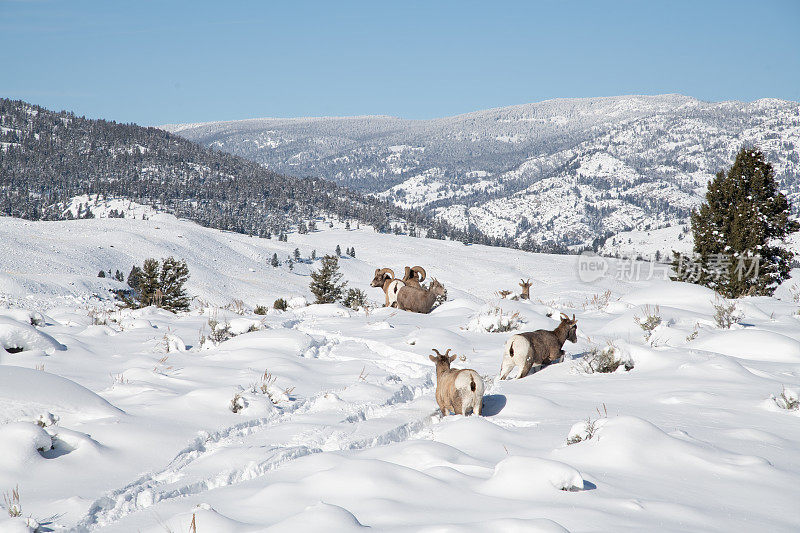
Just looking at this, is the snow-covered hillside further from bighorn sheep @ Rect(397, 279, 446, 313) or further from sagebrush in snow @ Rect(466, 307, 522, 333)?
bighorn sheep @ Rect(397, 279, 446, 313)

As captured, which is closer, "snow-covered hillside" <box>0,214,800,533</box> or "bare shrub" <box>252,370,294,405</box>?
"snow-covered hillside" <box>0,214,800,533</box>

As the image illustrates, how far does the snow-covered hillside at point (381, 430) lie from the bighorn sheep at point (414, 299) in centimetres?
292

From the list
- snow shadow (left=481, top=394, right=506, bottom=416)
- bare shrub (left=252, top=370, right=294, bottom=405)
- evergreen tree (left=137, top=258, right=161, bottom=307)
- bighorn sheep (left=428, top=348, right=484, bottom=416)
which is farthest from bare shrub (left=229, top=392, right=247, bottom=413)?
evergreen tree (left=137, top=258, right=161, bottom=307)

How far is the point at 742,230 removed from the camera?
2650cm

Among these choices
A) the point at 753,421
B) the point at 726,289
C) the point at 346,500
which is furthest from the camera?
the point at 726,289

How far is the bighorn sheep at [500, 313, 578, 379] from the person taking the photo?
27.1 feet

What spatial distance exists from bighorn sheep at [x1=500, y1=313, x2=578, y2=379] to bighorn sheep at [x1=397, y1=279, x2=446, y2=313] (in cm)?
699

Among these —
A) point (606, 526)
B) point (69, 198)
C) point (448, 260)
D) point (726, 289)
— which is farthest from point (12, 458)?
point (69, 198)

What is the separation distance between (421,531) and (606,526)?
1093mm

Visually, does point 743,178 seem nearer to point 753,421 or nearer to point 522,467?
point 753,421

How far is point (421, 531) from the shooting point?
308cm

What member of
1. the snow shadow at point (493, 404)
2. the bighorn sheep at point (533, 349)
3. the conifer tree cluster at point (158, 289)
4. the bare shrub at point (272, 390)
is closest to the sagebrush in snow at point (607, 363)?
→ the bighorn sheep at point (533, 349)

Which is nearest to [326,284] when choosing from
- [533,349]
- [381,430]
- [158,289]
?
[158,289]

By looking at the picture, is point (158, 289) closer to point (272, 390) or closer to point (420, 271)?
point (420, 271)
